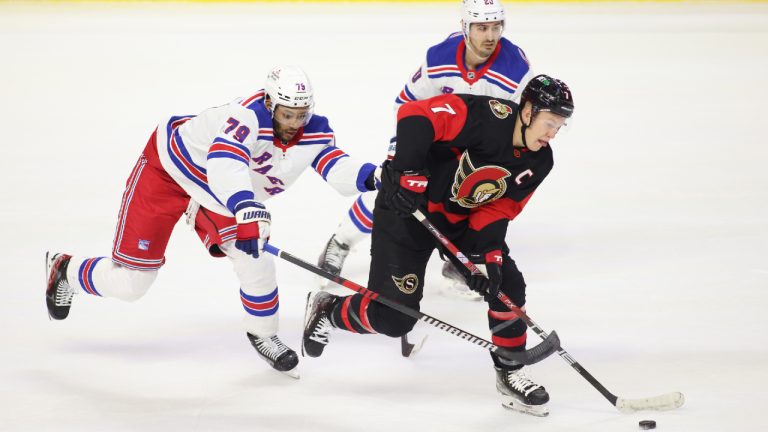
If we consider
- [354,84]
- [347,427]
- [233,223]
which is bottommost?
[347,427]

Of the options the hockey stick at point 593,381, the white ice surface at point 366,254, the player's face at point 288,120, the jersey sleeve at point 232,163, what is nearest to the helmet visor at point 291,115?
the player's face at point 288,120

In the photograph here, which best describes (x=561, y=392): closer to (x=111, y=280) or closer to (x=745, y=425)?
(x=745, y=425)

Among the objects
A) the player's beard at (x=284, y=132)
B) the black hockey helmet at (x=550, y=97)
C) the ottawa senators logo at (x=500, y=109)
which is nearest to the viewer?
the black hockey helmet at (x=550, y=97)

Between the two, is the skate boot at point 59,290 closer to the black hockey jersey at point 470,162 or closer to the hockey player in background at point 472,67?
the hockey player in background at point 472,67

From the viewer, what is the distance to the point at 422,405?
3.15 metres

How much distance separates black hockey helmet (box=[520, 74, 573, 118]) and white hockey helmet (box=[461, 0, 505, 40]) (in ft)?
3.10

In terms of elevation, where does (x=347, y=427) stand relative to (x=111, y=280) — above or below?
below

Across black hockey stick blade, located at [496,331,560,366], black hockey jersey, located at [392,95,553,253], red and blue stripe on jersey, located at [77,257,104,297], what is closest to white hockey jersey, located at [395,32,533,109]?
black hockey jersey, located at [392,95,553,253]

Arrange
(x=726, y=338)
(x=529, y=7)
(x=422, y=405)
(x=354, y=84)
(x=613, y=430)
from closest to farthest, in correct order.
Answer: (x=613, y=430), (x=422, y=405), (x=726, y=338), (x=354, y=84), (x=529, y=7)

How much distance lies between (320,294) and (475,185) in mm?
738

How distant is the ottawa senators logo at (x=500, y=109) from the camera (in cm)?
301

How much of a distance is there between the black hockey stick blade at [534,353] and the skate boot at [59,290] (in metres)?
1.63

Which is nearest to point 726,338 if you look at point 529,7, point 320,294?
point 320,294

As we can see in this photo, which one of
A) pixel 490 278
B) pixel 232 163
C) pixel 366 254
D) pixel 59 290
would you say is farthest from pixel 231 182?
pixel 366 254
